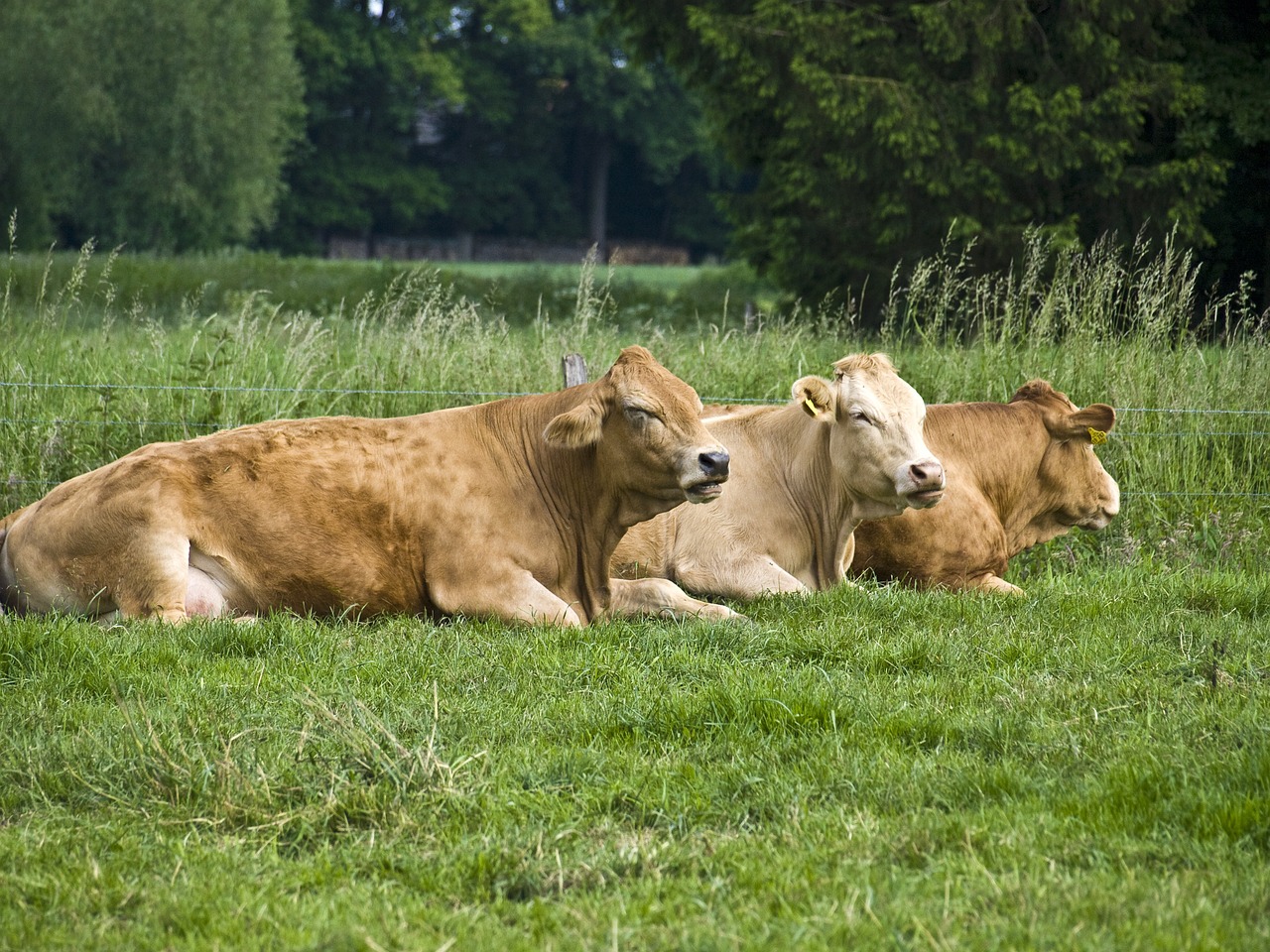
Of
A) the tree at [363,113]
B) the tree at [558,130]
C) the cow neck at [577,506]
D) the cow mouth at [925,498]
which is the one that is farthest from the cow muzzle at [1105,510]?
the tree at [558,130]

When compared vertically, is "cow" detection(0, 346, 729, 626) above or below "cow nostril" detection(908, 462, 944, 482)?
below

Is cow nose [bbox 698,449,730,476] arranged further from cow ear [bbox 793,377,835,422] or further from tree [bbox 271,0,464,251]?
tree [bbox 271,0,464,251]

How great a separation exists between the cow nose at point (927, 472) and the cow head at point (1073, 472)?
140cm

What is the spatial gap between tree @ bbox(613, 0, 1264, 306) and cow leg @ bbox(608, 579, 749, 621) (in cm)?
1068

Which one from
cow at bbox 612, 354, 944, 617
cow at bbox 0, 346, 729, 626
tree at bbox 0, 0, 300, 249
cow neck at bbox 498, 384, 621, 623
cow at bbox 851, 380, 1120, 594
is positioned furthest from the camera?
tree at bbox 0, 0, 300, 249

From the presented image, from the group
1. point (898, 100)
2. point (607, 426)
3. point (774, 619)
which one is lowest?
point (774, 619)

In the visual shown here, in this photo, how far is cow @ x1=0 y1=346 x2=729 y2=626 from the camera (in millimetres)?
5621

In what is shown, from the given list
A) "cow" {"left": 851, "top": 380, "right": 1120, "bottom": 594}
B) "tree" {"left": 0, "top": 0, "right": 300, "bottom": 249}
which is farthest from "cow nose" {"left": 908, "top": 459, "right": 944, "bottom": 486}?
"tree" {"left": 0, "top": 0, "right": 300, "bottom": 249}

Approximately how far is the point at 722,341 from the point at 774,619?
488cm

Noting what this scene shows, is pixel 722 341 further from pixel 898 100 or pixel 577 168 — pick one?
pixel 577 168

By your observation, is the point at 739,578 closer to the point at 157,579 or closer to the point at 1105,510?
the point at 1105,510

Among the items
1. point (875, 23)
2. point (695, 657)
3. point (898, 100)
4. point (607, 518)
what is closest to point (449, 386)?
point (607, 518)

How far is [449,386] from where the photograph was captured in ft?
29.9

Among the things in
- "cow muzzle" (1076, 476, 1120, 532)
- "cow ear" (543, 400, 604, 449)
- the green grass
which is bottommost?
the green grass
